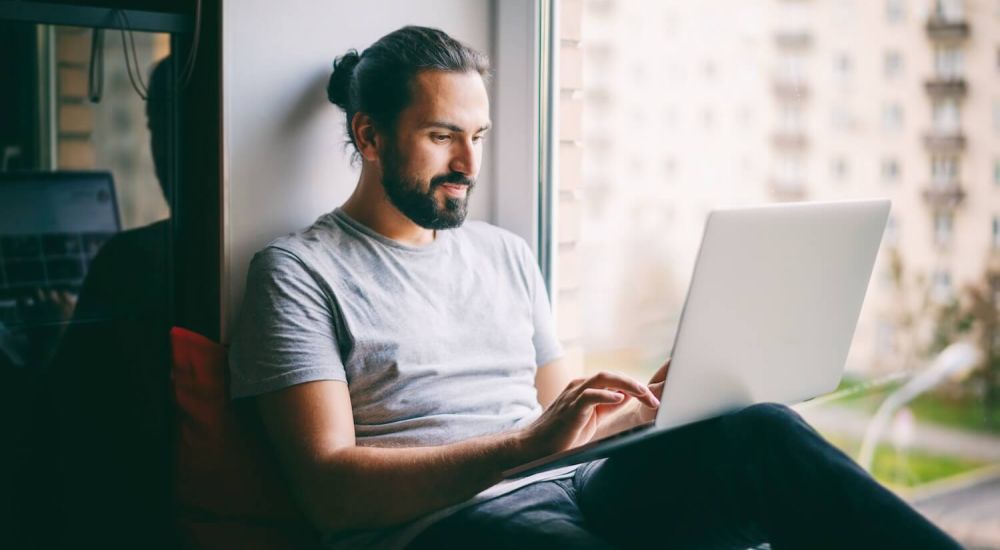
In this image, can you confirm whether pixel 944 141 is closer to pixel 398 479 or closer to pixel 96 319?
pixel 398 479

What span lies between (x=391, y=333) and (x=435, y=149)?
33 centimetres

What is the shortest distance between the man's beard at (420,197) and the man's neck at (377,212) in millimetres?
18

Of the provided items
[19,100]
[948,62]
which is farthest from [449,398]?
[19,100]

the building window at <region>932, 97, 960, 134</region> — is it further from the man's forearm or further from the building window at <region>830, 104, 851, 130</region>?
the man's forearm

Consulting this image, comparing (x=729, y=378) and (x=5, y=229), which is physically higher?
(x=5, y=229)

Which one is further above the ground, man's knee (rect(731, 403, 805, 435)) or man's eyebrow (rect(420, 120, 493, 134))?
man's eyebrow (rect(420, 120, 493, 134))

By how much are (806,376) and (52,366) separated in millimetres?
1219

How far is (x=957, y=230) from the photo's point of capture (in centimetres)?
150

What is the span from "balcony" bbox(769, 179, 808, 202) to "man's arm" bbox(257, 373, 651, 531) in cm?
66

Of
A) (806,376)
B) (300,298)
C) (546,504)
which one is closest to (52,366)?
(300,298)

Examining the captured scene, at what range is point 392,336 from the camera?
1512 mm

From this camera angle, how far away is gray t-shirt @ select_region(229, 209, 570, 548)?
1.41m

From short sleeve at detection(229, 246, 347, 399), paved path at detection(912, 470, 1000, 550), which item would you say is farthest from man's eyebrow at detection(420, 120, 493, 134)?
paved path at detection(912, 470, 1000, 550)

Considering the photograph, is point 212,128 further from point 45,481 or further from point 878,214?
point 878,214
